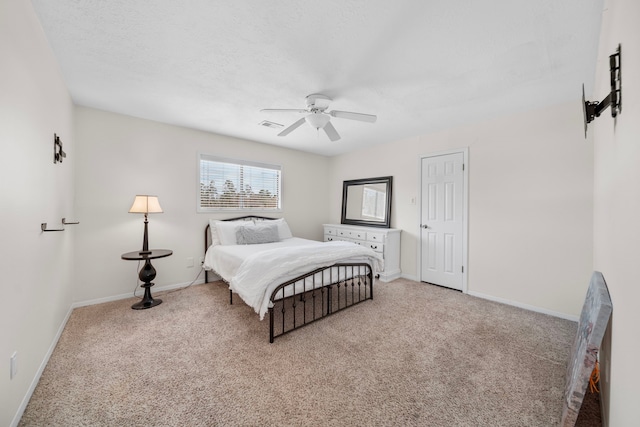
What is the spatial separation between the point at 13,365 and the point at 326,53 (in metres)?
2.86

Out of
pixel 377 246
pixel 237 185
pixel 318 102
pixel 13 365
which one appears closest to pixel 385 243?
pixel 377 246

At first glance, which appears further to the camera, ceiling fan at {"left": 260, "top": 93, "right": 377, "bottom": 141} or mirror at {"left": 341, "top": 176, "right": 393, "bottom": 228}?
mirror at {"left": 341, "top": 176, "right": 393, "bottom": 228}

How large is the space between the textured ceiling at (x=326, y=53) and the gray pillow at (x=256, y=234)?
5.80 ft

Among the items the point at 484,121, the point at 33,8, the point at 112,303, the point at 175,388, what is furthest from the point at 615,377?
the point at 112,303

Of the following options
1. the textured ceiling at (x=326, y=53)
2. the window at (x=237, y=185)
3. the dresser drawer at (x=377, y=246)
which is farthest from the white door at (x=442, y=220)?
the window at (x=237, y=185)

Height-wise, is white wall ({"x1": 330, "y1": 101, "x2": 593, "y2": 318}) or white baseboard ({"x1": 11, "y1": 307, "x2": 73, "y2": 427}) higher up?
white wall ({"x1": 330, "y1": 101, "x2": 593, "y2": 318})

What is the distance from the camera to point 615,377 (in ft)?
3.76

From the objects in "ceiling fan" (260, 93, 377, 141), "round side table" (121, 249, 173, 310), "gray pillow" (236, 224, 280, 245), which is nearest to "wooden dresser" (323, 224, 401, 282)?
"gray pillow" (236, 224, 280, 245)

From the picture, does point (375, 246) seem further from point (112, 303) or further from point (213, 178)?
point (112, 303)

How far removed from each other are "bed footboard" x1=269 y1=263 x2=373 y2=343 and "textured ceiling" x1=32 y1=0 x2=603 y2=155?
200 cm

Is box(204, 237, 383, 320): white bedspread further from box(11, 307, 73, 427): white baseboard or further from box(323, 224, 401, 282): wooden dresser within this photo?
box(11, 307, 73, 427): white baseboard

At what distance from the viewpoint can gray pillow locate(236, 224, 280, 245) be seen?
3.89 metres

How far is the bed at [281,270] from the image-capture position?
240 centimetres

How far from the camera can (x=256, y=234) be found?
3994 mm
